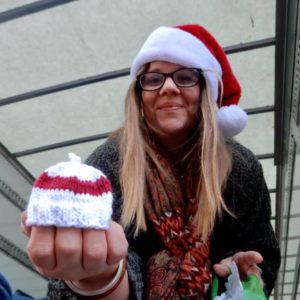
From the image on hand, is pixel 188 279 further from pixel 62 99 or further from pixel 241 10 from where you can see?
pixel 62 99

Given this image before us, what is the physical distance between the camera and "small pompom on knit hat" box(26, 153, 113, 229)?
1.59ft

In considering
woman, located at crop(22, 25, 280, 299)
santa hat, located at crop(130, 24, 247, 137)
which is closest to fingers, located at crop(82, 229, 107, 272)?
woman, located at crop(22, 25, 280, 299)

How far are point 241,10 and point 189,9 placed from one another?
0.27 metres

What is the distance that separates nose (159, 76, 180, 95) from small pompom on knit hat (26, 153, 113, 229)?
50cm

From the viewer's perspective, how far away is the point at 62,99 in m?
2.73

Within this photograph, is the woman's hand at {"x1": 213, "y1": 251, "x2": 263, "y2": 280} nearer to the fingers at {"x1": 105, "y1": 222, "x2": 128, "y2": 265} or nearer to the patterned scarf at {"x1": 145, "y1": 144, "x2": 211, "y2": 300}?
the patterned scarf at {"x1": 145, "y1": 144, "x2": 211, "y2": 300}

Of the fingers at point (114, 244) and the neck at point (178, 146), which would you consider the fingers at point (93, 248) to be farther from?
the neck at point (178, 146)

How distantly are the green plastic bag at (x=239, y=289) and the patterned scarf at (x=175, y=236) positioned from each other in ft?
0.19

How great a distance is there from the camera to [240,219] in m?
1.05

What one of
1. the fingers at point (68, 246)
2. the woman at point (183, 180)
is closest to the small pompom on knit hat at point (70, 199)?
the fingers at point (68, 246)

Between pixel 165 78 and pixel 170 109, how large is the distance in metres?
0.09

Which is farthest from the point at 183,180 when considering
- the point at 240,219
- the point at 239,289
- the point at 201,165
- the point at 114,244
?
the point at 114,244

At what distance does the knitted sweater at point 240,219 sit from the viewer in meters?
0.99

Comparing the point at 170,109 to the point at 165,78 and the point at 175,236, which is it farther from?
the point at 175,236
